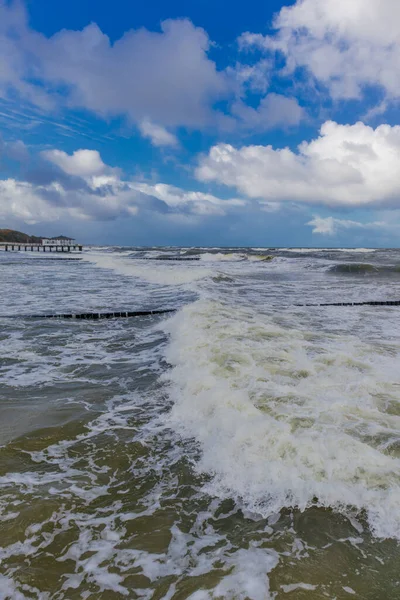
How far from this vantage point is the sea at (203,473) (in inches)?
97.3

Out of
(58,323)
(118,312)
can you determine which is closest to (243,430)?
(58,323)

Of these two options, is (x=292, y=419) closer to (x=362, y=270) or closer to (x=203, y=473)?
(x=203, y=473)

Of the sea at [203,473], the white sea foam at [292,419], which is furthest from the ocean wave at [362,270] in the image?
the sea at [203,473]

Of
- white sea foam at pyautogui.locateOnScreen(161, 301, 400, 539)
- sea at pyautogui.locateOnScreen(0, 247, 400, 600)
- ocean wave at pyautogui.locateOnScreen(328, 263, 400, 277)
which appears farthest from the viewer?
ocean wave at pyautogui.locateOnScreen(328, 263, 400, 277)

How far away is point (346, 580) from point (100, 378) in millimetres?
4866

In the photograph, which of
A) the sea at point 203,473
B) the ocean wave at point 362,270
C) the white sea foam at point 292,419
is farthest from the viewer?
the ocean wave at point 362,270

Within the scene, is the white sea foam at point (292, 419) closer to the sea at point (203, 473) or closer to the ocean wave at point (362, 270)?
the sea at point (203, 473)

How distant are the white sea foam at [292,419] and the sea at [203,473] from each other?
2cm

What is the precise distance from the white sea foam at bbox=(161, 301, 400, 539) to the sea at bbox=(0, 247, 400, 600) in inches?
0.7

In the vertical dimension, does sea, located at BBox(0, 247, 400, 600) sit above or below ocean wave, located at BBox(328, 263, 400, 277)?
below

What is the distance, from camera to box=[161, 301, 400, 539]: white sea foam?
3248 millimetres

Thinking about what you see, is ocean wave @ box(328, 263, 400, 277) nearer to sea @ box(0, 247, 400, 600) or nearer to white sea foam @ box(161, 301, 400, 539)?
white sea foam @ box(161, 301, 400, 539)

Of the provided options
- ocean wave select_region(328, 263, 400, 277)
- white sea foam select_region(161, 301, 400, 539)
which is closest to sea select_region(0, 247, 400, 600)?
white sea foam select_region(161, 301, 400, 539)

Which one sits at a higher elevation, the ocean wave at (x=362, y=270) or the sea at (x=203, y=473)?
the ocean wave at (x=362, y=270)
